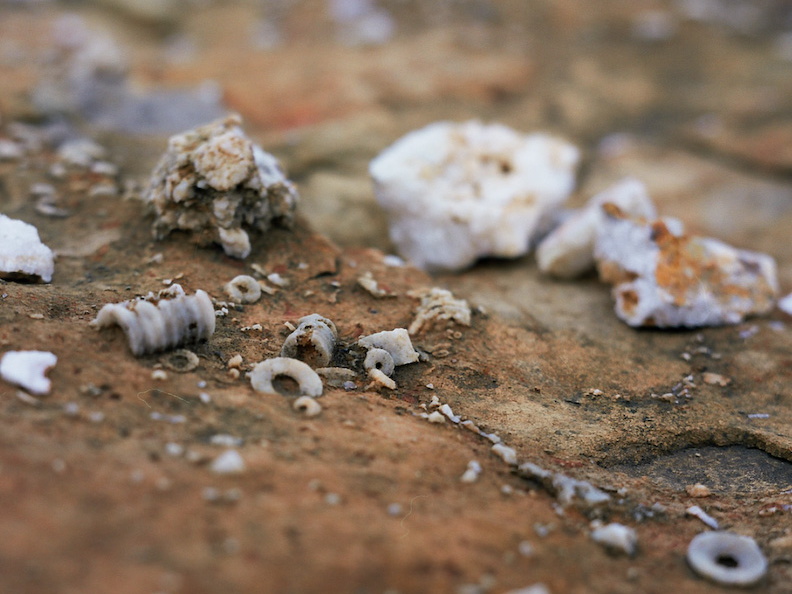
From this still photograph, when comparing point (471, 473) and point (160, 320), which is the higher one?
point (160, 320)

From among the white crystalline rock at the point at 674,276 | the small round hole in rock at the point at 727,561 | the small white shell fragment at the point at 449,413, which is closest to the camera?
the small round hole in rock at the point at 727,561

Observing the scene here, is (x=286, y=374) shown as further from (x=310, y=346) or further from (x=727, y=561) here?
(x=727, y=561)

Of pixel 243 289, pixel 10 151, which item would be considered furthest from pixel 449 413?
pixel 10 151

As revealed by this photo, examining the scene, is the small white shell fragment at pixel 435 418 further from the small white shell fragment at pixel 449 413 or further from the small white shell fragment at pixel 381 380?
the small white shell fragment at pixel 381 380

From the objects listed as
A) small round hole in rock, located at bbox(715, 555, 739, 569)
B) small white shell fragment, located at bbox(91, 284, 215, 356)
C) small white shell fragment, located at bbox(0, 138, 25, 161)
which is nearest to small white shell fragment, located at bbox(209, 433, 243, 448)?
small white shell fragment, located at bbox(91, 284, 215, 356)

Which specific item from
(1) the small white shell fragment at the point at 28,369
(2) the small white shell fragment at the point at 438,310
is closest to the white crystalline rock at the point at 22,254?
(1) the small white shell fragment at the point at 28,369

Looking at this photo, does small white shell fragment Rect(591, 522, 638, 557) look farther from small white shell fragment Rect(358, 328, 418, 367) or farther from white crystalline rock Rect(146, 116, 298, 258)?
white crystalline rock Rect(146, 116, 298, 258)
